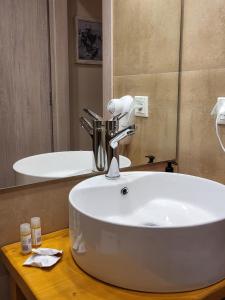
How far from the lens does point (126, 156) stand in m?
1.26

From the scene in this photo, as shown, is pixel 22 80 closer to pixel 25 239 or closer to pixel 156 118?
pixel 25 239

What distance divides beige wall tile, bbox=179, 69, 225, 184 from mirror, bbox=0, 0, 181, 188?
0.05 metres

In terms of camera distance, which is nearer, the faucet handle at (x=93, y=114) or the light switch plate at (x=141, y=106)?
the faucet handle at (x=93, y=114)

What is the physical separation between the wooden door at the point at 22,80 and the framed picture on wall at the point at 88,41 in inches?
4.8

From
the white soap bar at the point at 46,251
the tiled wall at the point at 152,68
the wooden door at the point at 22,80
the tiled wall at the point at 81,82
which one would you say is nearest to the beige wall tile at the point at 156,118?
the tiled wall at the point at 152,68

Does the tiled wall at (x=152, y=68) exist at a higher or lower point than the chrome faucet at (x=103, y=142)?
higher

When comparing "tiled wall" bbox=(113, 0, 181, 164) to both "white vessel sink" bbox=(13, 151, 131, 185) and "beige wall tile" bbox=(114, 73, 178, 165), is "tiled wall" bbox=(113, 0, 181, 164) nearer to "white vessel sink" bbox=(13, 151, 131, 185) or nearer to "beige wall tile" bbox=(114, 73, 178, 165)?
"beige wall tile" bbox=(114, 73, 178, 165)

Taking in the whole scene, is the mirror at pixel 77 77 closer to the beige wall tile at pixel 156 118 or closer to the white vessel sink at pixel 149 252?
the beige wall tile at pixel 156 118

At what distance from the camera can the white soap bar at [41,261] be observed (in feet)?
2.68

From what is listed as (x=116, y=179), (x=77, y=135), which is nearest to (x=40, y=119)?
(x=77, y=135)

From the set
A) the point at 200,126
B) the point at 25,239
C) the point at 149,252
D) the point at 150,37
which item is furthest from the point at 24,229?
the point at 150,37

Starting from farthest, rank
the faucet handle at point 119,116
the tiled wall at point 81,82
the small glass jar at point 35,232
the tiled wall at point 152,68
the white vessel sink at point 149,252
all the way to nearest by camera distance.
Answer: the tiled wall at point 152,68 → the faucet handle at point 119,116 → the tiled wall at point 81,82 → the small glass jar at point 35,232 → the white vessel sink at point 149,252

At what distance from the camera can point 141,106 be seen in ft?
4.33

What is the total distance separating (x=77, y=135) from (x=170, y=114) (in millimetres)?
484
